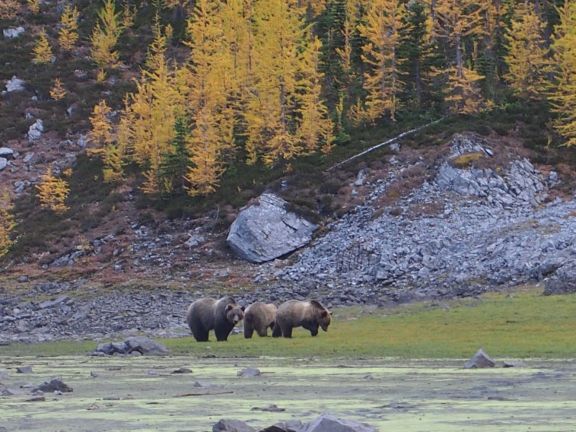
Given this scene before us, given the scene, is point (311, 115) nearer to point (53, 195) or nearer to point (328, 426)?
point (53, 195)

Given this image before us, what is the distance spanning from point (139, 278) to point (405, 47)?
2365 cm

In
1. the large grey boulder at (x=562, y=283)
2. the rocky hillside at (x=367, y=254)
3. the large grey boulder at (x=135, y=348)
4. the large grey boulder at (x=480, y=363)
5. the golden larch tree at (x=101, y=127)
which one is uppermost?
the golden larch tree at (x=101, y=127)

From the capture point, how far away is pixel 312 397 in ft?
46.7

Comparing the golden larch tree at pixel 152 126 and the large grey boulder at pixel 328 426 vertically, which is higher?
the golden larch tree at pixel 152 126

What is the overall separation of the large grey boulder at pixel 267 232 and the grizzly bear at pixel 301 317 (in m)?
22.7

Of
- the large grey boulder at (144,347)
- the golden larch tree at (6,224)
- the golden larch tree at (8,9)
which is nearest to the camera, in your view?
the large grey boulder at (144,347)

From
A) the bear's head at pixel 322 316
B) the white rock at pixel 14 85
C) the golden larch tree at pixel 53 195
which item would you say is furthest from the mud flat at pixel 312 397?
the white rock at pixel 14 85

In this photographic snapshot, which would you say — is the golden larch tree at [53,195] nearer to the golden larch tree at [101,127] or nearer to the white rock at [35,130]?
the golden larch tree at [101,127]

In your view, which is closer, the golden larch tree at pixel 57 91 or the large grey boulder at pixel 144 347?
the large grey boulder at pixel 144 347

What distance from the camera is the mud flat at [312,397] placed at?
11.0m

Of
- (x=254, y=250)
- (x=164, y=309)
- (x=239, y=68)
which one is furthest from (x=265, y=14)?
(x=164, y=309)

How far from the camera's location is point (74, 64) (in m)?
92.6

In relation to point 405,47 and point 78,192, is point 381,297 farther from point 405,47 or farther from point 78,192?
point 78,192

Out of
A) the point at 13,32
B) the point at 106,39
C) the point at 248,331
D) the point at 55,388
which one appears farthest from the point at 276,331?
the point at 13,32
